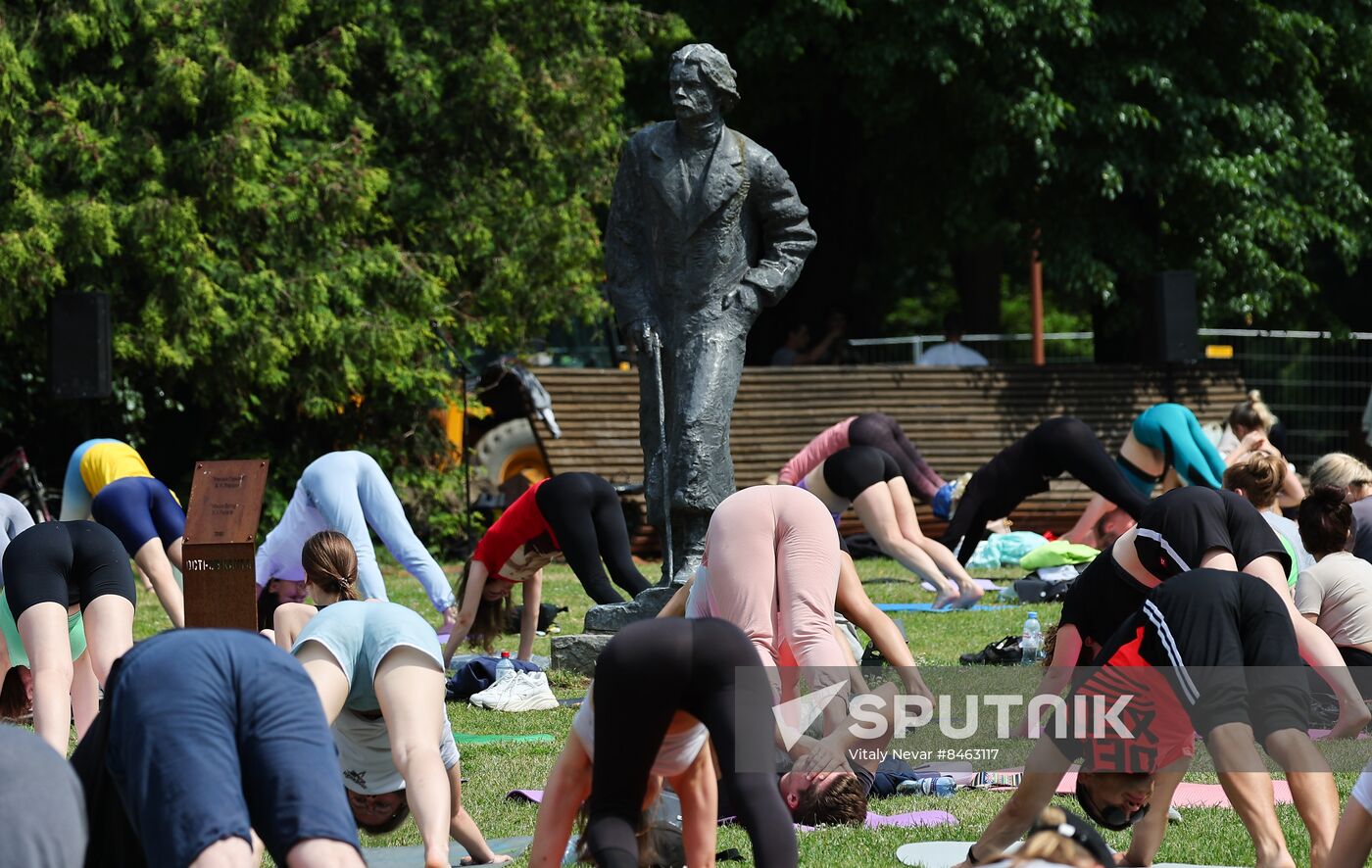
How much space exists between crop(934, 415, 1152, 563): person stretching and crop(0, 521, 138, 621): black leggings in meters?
6.38

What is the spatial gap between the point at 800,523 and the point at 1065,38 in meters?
14.0

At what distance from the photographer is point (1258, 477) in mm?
8141

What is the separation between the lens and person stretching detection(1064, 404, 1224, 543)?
1217 cm

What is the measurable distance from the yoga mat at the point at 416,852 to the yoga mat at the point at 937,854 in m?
1.21

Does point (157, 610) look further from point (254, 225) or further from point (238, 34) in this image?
point (238, 34)

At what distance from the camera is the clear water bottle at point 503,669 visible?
867 centimetres

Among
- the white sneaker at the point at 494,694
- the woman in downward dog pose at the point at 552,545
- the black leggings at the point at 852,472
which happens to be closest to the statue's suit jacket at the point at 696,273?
the woman in downward dog pose at the point at 552,545

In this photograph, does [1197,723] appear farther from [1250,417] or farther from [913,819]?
[1250,417]

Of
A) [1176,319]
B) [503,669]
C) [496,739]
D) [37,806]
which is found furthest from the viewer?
[1176,319]

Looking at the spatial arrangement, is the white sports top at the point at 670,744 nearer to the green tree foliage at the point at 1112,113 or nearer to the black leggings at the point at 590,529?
the black leggings at the point at 590,529

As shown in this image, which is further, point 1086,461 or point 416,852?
point 1086,461

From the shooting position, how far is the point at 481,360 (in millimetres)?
19891

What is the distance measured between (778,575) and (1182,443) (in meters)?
6.45

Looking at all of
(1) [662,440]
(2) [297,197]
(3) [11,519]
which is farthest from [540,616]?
(2) [297,197]
